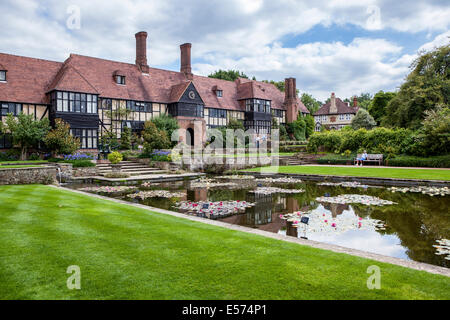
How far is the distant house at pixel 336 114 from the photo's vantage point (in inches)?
2766

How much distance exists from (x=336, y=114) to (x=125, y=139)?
178 feet

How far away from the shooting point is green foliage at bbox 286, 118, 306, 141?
49.8m

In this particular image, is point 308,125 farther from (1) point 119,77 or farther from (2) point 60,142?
(2) point 60,142

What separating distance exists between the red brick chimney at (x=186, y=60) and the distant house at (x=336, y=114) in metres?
40.1

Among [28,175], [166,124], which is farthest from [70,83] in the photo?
[28,175]

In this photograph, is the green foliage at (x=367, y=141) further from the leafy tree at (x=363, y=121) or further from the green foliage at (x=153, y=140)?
the leafy tree at (x=363, y=121)

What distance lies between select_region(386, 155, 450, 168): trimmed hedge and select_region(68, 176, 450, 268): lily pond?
9801 millimetres

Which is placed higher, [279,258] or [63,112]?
[63,112]

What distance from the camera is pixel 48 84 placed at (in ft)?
96.0

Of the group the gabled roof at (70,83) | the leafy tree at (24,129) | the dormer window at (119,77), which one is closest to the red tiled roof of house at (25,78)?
the gabled roof at (70,83)

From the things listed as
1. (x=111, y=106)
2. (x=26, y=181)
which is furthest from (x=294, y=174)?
(x=111, y=106)

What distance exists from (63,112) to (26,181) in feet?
44.6

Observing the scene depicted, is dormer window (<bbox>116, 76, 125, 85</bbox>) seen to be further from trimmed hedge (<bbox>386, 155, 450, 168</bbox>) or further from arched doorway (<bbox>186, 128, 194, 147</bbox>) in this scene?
trimmed hedge (<bbox>386, 155, 450, 168</bbox>)
